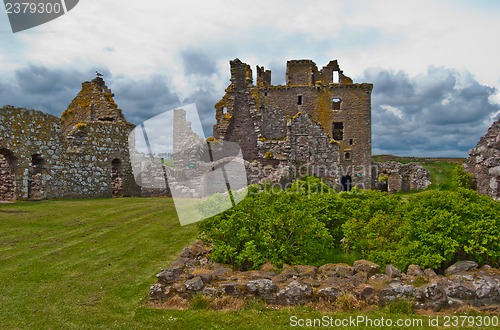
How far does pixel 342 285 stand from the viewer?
25.2ft

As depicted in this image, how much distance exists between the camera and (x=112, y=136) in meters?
23.0

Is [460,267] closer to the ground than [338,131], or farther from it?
closer to the ground

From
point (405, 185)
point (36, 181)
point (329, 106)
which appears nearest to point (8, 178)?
point (36, 181)

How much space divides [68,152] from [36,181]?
220 centimetres

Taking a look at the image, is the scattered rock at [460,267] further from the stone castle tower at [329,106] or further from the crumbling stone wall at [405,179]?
the crumbling stone wall at [405,179]

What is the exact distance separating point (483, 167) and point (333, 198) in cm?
1233

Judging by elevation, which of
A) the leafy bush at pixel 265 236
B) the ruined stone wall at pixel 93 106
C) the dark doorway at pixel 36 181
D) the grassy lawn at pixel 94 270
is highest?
the ruined stone wall at pixel 93 106

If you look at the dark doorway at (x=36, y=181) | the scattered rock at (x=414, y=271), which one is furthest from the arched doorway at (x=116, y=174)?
the scattered rock at (x=414, y=271)

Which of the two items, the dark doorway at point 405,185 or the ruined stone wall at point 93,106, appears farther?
the dark doorway at point 405,185

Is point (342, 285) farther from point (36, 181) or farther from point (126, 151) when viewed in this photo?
point (126, 151)

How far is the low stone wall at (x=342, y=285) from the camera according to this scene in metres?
7.39

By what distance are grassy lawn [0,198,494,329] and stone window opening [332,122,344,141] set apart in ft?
131

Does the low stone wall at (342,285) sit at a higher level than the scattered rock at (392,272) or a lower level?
lower

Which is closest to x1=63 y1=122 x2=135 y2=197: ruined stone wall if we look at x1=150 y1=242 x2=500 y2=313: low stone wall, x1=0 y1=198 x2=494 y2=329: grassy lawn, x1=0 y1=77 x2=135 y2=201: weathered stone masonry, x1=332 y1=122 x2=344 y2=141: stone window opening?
x1=0 y1=77 x2=135 y2=201: weathered stone masonry
